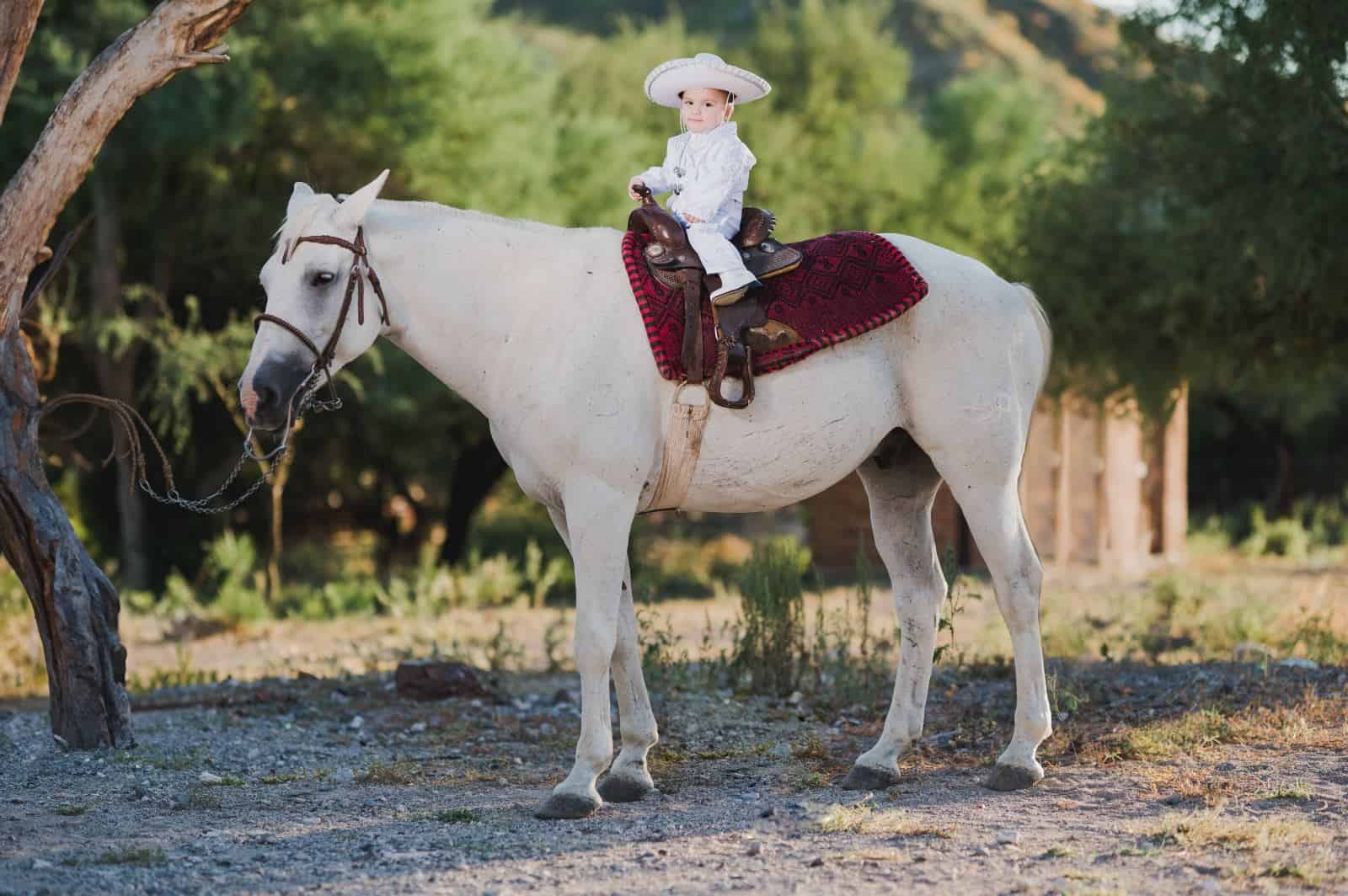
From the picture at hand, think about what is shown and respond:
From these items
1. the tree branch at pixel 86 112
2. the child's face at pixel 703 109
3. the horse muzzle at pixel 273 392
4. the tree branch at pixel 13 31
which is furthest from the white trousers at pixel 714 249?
the tree branch at pixel 13 31

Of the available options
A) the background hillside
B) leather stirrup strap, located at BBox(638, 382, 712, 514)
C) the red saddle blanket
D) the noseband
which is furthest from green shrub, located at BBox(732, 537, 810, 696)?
the background hillside

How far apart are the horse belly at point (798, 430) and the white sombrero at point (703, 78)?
3.68ft

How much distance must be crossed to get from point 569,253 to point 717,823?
2284 mm

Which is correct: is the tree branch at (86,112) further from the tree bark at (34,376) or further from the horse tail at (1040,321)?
the horse tail at (1040,321)

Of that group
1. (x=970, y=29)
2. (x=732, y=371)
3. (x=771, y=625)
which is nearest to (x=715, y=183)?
(x=732, y=371)

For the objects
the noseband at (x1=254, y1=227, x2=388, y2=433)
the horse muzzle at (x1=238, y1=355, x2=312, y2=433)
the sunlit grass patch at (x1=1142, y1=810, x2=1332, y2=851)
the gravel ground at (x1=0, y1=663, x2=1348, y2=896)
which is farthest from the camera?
the noseband at (x1=254, y1=227, x2=388, y2=433)

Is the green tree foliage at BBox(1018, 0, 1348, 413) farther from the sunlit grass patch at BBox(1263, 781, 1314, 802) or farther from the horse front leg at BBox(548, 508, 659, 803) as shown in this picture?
the horse front leg at BBox(548, 508, 659, 803)

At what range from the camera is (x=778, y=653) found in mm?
8164

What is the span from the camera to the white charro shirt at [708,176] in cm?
542

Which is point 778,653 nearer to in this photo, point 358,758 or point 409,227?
point 358,758

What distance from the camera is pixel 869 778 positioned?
5.71m

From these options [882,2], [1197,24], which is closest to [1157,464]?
[1197,24]

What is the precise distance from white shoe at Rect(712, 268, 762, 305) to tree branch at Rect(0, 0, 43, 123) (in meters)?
3.38

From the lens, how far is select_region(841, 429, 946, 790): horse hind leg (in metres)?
5.96
